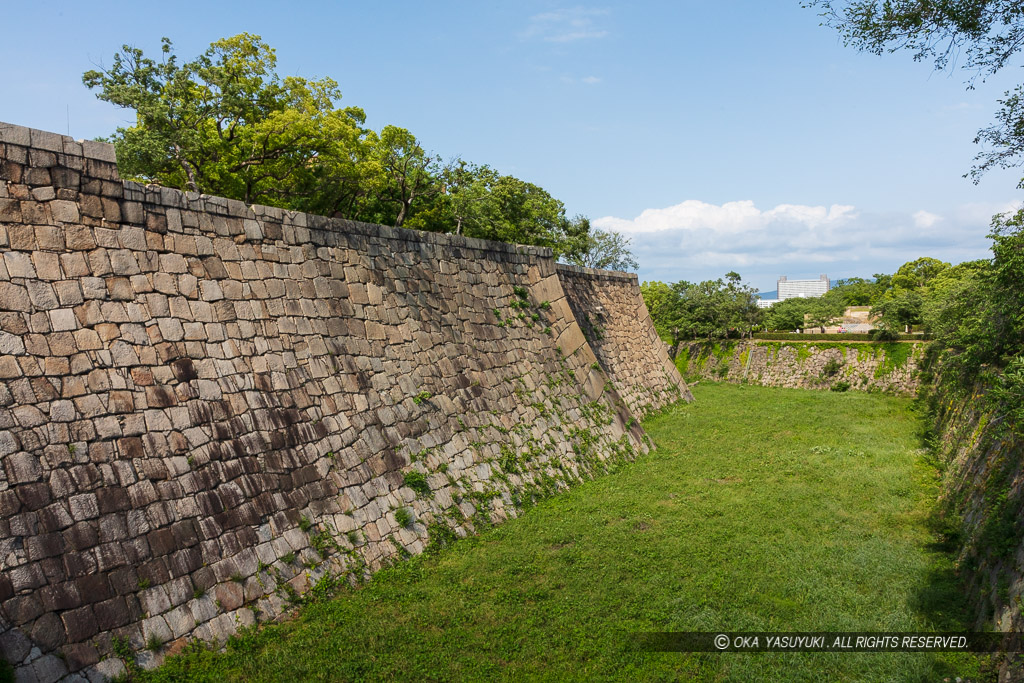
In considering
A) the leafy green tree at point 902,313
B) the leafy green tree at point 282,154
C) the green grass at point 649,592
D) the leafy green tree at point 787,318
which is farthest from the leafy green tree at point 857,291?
the green grass at point 649,592

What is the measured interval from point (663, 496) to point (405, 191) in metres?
17.4

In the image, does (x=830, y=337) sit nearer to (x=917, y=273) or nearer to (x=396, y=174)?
(x=396, y=174)

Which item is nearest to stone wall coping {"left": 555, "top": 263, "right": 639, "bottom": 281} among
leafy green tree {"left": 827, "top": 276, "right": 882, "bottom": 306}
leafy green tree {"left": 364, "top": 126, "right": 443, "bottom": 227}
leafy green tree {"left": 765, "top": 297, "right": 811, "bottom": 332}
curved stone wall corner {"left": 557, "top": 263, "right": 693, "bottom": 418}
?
curved stone wall corner {"left": 557, "top": 263, "right": 693, "bottom": 418}

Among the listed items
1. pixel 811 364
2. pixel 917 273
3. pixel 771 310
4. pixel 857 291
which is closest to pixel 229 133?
pixel 811 364

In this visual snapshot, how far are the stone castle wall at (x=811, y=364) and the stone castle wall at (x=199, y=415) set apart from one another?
29.4m

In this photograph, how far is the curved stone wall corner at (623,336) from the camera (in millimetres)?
20641

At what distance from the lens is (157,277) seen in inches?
279

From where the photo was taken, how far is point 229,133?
2283 cm

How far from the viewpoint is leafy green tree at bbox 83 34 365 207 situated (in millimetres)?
19969

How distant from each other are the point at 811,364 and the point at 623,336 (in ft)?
62.7

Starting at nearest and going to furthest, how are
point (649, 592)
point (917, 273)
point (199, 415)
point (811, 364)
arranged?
point (199, 415) < point (649, 592) < point (811, 364) < point (917, 273)
